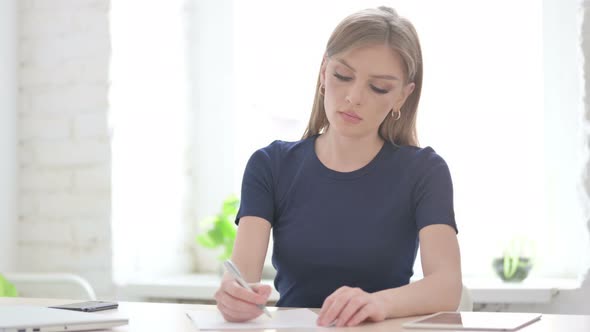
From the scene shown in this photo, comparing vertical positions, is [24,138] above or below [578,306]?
above

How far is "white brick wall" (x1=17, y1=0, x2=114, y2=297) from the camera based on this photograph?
3.03 metres

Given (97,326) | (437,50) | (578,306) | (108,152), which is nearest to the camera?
(97,326)

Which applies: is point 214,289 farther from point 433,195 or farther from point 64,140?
point 433,195

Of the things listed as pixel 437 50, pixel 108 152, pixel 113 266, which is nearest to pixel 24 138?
pixel 108 152

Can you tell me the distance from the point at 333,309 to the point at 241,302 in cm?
16

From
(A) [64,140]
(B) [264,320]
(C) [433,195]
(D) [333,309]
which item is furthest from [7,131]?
(D) [333,309]

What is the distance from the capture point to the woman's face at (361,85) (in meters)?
1.77

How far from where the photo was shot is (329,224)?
1835 millimetres

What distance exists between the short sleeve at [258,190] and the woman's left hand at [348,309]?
1.67ft

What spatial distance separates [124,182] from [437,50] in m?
1.20

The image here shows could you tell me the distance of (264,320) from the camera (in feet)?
4.73

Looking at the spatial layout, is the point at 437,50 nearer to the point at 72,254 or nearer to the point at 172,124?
the point at 172,124

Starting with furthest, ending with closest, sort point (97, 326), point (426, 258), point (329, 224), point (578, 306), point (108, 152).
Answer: point (108, 152) → point (578, 306) → point (329, 224) → point (426, 258) → point (97, 326)

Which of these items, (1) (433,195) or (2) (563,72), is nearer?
(1) (433,195)
